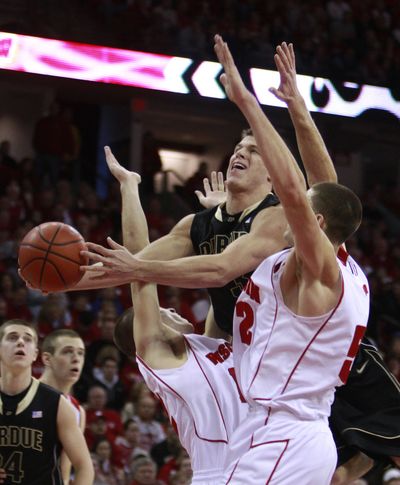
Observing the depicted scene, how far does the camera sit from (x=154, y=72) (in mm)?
13336

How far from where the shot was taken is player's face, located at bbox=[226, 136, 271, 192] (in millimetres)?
4586

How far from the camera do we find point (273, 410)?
12.5 ft

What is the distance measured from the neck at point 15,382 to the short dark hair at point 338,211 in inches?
95.4

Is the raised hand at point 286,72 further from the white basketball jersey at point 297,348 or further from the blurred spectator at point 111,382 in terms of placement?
the blurred spectator at point 111,382

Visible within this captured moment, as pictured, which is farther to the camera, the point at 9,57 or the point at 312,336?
the point at 9,57

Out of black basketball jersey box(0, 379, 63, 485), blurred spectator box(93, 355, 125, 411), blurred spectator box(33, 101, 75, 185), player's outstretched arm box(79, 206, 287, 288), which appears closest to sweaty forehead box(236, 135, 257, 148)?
player's outstretched arm box(79, 206, 287, 288)

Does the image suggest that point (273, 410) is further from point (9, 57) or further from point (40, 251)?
point (9, 57)

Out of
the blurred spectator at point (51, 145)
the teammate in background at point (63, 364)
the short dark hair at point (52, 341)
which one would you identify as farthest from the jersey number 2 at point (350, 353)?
the blurred spectator at point (51, 145)

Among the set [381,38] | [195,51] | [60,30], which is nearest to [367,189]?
[381,38]

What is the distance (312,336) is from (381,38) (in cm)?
1405

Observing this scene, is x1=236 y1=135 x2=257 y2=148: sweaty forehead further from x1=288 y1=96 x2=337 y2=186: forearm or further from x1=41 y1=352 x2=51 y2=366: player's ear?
x1=41 y1=352 x2=51 y2=366: player's ear

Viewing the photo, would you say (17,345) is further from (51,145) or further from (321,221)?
(51,145)

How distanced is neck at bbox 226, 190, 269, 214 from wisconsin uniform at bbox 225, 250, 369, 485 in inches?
30.7

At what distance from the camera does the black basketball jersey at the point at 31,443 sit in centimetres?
548
